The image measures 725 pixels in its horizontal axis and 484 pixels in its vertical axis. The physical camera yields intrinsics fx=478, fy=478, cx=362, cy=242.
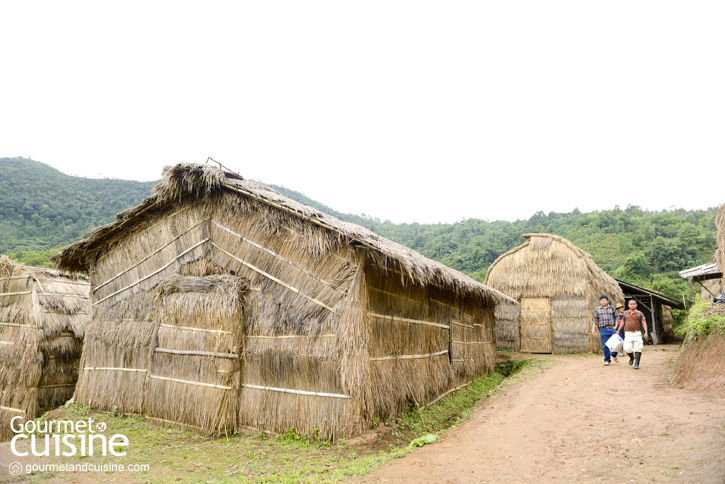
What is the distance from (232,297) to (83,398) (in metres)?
4.25

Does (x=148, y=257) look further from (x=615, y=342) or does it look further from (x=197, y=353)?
(x=615, y=342)

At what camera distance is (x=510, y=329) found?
57.9 ft

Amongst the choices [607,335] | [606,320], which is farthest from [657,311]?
[606,320]

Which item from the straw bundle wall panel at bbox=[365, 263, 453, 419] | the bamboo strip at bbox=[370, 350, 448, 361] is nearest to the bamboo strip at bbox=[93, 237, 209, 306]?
the straw bundle wall panel at bbox=[365, 263, 453, 419]

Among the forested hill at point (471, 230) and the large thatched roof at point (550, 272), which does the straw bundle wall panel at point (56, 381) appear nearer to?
the forested hill at point (471, 230)

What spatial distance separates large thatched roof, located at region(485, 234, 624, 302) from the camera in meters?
16.6

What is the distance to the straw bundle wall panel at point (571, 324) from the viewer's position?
1633cm

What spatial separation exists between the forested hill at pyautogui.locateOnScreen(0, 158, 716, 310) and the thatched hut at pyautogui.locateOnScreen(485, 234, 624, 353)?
8476mm

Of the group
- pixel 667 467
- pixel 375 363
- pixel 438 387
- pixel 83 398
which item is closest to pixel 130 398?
pixel 83 398

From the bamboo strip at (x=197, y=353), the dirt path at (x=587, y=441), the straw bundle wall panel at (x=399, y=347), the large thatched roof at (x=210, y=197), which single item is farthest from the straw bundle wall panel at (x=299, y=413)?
the large thatched roof at (x=210, y=197)

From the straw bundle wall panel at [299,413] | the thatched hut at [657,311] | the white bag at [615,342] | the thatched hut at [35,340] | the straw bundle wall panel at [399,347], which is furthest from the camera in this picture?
the thatched hut at [657,311]

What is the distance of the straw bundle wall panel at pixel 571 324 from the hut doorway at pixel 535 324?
A: 0.21 m

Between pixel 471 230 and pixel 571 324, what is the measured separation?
21.2 m

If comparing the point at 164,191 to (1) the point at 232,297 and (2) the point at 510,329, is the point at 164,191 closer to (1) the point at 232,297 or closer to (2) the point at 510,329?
(1) the point at 232,297
